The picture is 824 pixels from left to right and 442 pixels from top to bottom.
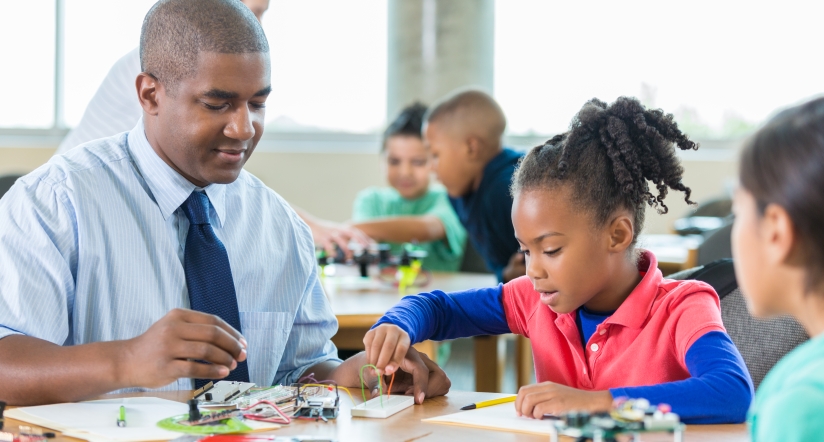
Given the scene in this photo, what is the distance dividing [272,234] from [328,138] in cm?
430

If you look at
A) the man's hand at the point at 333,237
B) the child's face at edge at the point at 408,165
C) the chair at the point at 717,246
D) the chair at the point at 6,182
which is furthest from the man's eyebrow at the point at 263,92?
the child's face at edge at the point at 408,165

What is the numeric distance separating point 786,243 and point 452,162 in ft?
8.85

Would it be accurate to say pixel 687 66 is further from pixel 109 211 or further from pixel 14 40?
pixel 109 211

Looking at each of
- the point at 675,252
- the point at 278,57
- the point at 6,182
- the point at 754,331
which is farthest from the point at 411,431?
the point at 278,57

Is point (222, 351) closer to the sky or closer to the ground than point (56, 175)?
closer to the ground

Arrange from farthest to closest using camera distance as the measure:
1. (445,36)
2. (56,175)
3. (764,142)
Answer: (445,36) → (56,175) → (764,142)

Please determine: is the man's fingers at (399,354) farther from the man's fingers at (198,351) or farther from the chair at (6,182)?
the chair at (6,182)

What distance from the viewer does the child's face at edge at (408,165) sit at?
14.3 ft

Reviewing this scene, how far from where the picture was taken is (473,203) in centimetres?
350

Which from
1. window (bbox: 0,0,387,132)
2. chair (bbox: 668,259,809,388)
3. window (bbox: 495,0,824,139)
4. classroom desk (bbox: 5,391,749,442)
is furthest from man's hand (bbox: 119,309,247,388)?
window (bbox: 495,0,824,139)

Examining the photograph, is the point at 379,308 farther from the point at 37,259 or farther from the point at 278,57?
the point at 278,57

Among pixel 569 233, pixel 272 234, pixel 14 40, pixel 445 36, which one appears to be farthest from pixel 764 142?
pixel 14 40

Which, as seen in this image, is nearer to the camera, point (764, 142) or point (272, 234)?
point (764, 142)

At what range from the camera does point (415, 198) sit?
4.44 meters
